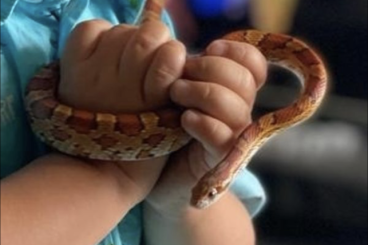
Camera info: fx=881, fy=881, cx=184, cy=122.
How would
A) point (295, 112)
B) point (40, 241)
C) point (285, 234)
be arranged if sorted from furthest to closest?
1. point (285, 234)
2. point (295, 112)
3. point (40, 241)

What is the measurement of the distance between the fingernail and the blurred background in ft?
3.51

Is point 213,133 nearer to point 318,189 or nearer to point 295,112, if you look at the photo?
point 295,112

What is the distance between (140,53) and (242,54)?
0.34 feet

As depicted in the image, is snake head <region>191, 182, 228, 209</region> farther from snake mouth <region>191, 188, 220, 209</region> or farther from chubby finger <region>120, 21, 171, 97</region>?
chubby finger <region>120, 21, 171, 97</region>

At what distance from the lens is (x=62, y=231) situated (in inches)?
30.9

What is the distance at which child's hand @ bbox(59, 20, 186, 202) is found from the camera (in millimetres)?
782

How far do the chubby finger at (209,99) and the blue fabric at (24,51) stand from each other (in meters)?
0.14

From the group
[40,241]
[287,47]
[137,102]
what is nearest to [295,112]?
[287,47]

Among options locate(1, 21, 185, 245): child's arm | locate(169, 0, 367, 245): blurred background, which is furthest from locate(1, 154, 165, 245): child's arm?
locate(169, 0, 367, 245): blurred background

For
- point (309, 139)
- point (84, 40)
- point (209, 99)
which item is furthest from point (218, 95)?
point (309, 139)

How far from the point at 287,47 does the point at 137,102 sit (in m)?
0.22

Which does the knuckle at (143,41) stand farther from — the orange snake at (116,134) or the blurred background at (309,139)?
the blurred background at (309,139)

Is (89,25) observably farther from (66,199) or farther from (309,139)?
(309,139)

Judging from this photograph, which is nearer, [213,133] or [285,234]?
[213,133]
